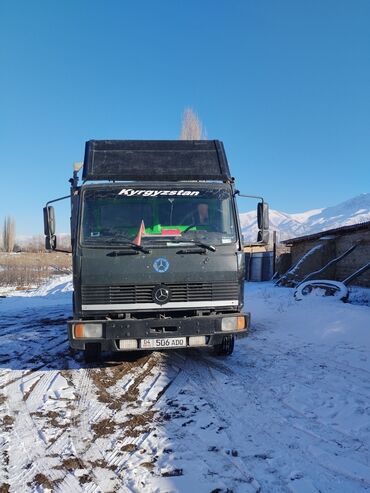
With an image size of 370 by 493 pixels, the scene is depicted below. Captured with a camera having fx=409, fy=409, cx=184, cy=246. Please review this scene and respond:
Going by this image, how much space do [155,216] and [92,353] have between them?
2236 mm

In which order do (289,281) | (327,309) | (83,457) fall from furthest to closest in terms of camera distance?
1. (289,281)
2. (327,309)
3. (83,457)

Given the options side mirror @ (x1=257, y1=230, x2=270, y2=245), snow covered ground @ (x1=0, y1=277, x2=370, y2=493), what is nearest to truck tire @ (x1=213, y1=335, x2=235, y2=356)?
snow covered ground @ (x1=0, y1=277, x2=370, y2=493)

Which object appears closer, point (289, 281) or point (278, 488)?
point (278, 488)

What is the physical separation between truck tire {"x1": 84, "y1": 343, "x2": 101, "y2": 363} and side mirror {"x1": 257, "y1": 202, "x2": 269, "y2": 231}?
306 centimetres

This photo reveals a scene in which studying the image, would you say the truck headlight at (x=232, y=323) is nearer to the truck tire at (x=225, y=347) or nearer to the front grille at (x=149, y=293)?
the front grille at (x=149, y=293)

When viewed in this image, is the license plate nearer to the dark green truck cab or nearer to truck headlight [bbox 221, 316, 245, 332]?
the dark green truck cab

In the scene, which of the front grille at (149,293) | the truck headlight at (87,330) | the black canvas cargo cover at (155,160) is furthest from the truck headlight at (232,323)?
the black canvas cargo cover at (155,160)

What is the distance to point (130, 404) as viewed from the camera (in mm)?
4570

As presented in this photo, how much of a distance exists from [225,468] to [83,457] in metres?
1.18

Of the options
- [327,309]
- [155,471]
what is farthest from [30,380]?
[327,309]

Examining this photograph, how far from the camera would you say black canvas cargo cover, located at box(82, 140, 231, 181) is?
606cm

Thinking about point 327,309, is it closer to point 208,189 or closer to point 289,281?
point 208,189

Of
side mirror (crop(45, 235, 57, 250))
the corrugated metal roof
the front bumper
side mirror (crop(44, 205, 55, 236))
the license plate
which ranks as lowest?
the license plate

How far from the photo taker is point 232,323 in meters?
5.45
